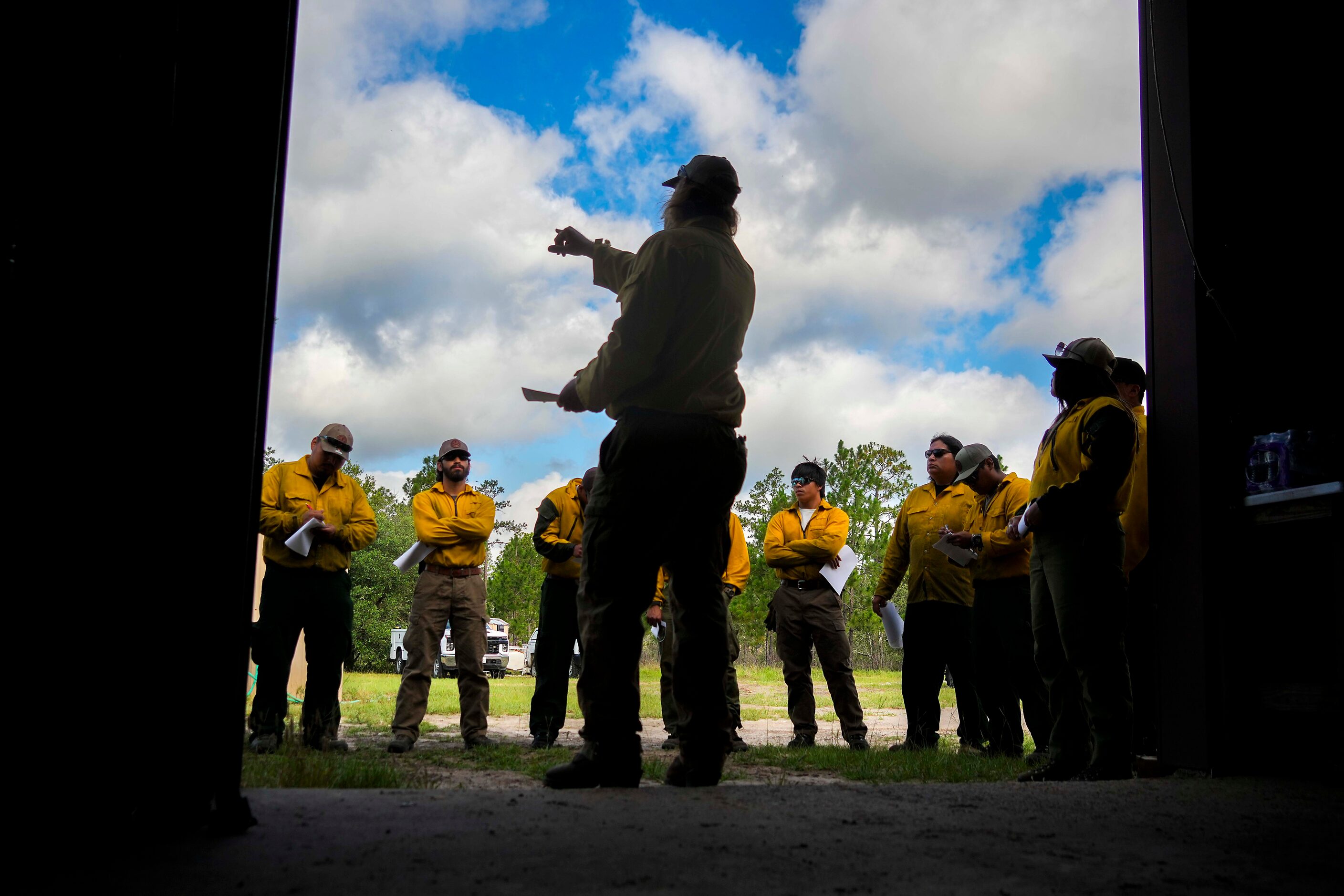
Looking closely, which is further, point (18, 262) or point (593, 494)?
point (593, 494)

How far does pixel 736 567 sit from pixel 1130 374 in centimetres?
379

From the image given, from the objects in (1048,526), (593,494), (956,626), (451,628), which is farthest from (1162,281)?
(451,628)

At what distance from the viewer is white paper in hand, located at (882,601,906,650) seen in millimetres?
7008

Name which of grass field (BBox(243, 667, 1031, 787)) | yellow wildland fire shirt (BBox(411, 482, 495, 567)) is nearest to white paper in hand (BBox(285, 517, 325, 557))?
yellow wildland fire shirt (BBox(411, 482, 495, 567))

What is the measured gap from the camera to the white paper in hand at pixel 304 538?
614 centimetres

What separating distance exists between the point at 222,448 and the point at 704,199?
2020 millimetres

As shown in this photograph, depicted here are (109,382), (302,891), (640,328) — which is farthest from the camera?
(640,328)

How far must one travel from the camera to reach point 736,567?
328 inches

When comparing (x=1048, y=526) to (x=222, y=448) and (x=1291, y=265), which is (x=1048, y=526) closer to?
(x=1291, y=265)

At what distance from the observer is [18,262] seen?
2160 mm

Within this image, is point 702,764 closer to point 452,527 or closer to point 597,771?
point 597,771

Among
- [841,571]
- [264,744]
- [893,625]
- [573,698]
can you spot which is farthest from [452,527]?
[573,698]

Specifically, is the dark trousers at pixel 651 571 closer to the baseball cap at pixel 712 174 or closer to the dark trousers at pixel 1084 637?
the baseball cap at pixel 712 174

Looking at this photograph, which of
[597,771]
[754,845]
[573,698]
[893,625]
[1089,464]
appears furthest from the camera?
[573,698]
